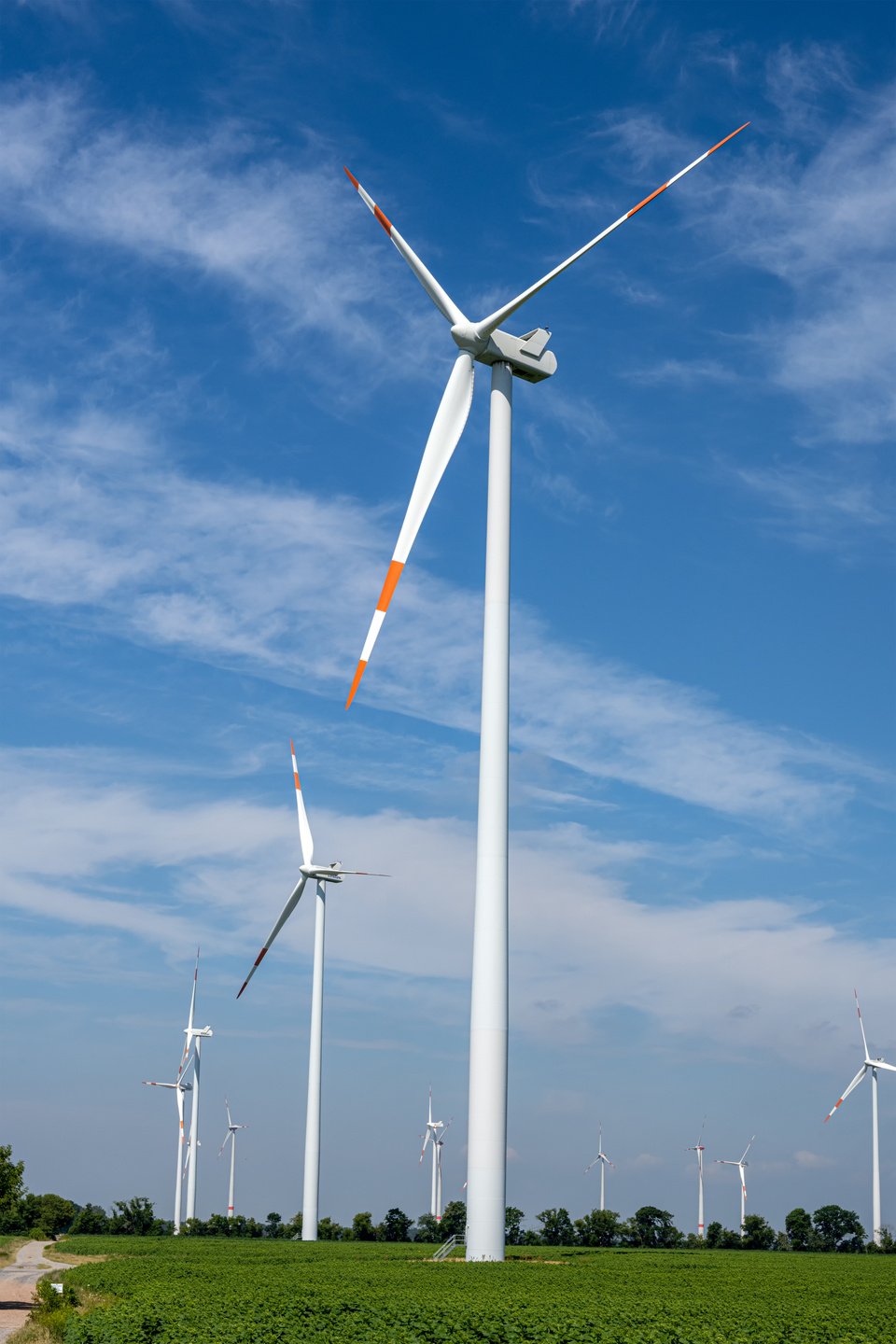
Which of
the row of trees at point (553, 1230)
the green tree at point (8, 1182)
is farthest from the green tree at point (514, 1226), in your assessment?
the green tree at point (8, 1182)

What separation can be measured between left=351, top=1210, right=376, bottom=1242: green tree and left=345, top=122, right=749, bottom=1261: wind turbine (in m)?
73.4

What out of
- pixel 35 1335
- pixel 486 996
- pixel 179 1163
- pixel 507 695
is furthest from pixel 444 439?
pixel 179 1163

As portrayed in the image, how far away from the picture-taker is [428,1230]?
105375mm

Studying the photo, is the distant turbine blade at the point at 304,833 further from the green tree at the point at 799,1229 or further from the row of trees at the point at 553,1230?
the green tree at the point at 799,1229

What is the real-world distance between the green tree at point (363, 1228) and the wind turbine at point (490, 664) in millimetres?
73422

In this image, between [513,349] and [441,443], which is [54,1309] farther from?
[513,349]

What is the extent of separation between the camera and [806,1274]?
1993 inches

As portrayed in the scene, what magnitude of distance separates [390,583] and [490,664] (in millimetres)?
4426

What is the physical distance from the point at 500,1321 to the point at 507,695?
20.3 meters

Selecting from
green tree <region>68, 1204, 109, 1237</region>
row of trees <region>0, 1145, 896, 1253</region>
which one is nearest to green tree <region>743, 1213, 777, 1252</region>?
row of trees <region>0, 1145, 896, 1253</region>

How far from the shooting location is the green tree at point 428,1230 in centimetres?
10288

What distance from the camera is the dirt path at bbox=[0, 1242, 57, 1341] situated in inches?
1592

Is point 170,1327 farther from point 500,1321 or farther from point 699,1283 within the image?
point 699,1283

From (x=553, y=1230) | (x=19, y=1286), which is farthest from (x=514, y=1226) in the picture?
(x=19, y=1286)
